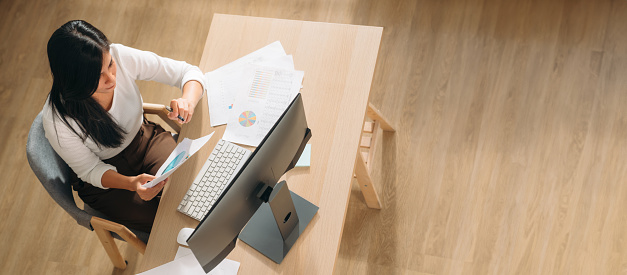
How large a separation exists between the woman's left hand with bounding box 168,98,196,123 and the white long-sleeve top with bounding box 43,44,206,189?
3.9 inches

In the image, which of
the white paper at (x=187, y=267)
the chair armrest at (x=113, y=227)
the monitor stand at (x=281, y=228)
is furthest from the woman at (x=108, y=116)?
the monitor stand at (x=281, y=228)

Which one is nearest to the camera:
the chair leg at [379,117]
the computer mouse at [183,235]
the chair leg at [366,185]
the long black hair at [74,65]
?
the long black hair at [74,65]

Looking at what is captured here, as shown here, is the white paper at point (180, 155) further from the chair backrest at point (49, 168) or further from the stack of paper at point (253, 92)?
the chair backrest at point (49, 168)

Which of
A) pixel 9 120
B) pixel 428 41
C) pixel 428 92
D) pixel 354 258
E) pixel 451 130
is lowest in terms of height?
pixel 354 258

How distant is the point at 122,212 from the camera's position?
1.96 m

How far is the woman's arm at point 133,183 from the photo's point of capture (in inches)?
69.5

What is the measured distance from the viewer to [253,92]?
1.91 m

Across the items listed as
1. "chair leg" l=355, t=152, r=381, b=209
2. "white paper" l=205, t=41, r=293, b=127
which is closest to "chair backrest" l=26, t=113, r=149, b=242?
"white paper" l=205, t=41, r=293, b=127

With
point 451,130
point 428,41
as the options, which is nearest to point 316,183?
point 451,130

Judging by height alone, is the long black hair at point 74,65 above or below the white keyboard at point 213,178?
above

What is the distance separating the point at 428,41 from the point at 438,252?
42.0 inches

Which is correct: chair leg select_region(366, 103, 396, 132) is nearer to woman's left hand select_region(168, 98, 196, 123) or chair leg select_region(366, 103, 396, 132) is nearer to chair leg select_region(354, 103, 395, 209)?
chair leg select_region(354, 103, 395, 209)

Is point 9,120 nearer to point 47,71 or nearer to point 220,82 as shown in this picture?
point 47,71

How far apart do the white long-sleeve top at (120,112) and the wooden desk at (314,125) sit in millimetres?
134
